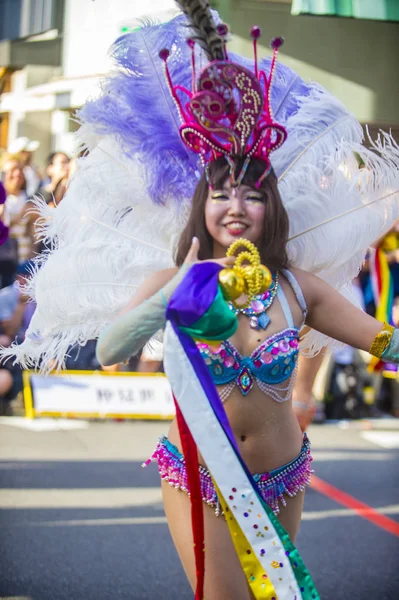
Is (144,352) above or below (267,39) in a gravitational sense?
below

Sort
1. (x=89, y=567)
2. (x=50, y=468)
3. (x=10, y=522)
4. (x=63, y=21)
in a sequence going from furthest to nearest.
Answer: (x=50, y=468), (x=63, y=21), (x=10, y=522), (x=89, y=567)

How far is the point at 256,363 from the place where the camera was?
2924 millimetres

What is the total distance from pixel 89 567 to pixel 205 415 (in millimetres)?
2492

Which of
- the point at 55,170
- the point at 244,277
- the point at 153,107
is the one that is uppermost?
the point at 153,107

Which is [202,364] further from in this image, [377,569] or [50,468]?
[50,468]

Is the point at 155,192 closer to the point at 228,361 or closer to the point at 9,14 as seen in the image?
the point at 228,361

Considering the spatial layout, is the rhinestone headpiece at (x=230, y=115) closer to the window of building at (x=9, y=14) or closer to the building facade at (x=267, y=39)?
the building facade at (x=267, y=39)

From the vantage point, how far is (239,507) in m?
2.64

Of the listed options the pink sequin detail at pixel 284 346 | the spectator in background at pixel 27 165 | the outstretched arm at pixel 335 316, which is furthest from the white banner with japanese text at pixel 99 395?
the pink sequin detail at pixel 284 346

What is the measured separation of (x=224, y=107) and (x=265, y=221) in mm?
342

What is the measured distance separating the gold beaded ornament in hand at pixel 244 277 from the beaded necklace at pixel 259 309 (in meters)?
0.14

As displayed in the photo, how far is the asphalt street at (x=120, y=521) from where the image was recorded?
4.72 m

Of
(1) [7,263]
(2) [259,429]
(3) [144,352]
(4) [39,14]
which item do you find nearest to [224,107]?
(2) [259,429]

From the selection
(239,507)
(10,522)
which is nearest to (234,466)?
(239,507)
